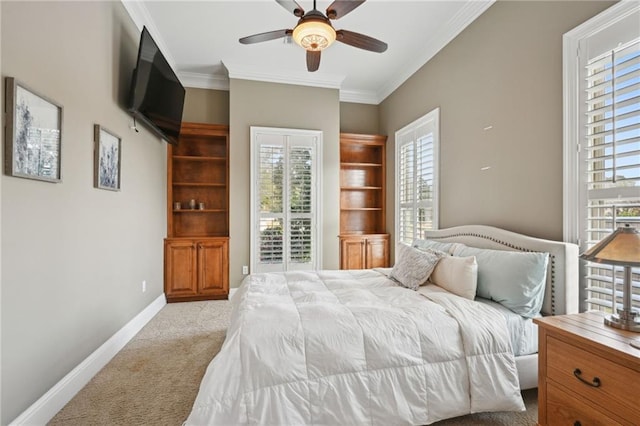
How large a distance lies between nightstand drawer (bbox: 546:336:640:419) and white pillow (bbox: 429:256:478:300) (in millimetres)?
632

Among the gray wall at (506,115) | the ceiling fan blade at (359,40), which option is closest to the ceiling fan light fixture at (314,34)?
the ceiling fan blade at (359,40)

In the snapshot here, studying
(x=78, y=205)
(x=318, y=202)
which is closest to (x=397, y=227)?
(x=318, y=202)

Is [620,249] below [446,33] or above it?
below

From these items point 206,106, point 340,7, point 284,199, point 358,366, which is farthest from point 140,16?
point 358,366

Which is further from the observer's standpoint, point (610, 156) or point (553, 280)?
point (553, 280)

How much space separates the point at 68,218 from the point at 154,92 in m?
1.56

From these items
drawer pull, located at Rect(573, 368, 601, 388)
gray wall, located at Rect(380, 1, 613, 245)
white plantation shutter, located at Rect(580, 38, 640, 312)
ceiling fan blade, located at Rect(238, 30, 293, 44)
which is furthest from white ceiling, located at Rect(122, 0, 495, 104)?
drawer pull, located at Rect(573, 368, 601, 388)

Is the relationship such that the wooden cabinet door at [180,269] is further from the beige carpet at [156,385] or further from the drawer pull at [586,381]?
the drawer pull at [586,381]

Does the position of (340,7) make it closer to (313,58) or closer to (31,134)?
(313,58)

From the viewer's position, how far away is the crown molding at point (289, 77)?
13.8 ft

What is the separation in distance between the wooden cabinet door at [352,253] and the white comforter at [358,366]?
105 inches

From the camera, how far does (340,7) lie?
2115 mm

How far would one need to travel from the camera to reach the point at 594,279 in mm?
1861

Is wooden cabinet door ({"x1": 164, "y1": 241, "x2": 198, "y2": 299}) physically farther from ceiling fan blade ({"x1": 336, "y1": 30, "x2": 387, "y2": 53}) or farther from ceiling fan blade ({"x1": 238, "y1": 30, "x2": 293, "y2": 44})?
ceiling fan blade ({"x1": 336, "y1": 30, "x2": 387, "y2": 53})
